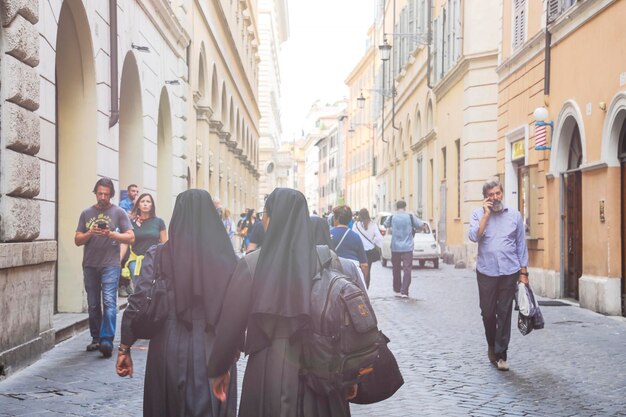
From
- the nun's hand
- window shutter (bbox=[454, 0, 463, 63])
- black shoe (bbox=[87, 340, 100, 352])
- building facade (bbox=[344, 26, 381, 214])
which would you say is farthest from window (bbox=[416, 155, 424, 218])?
the nun's hand

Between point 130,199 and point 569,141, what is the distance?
298 inches

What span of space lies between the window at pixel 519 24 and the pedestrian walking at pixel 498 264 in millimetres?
10555

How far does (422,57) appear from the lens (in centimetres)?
3538

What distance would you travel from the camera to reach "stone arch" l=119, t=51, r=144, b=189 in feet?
54.5

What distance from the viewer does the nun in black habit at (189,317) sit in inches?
194

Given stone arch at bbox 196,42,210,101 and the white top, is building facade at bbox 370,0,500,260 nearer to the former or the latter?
stone arch at bbox 196,42,210,101

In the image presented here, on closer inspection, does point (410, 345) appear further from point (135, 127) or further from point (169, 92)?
point (169, 92)

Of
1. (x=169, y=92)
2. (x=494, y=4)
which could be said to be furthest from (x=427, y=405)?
(x=494, y=4)

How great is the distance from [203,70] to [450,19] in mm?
7347

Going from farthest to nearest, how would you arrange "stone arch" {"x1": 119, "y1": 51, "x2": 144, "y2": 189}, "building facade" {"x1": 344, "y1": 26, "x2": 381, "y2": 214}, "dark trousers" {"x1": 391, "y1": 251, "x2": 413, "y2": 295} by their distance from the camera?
"building facade" {"x1": 344, "y1": 26, "x2": 381, "y2": 214} → "dark trousers" {"x1": 391, "y1": 251, "x2": 413, "y2": 295} → "stone arch" {"x1": 119, "y1": 51, "x2": 144, "y2": 189}

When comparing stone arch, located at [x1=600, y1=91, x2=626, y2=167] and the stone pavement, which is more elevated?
stone arch, located at [x1=600, y1=91, x2=626, y2=167]

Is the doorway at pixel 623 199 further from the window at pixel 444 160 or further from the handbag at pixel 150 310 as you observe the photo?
the window at pixel 444 160

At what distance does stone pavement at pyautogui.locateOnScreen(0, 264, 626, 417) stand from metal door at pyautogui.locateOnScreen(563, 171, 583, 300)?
2796 mm

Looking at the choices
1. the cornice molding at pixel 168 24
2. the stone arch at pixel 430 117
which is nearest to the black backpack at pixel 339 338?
the cornice molding at pixel 168 24
